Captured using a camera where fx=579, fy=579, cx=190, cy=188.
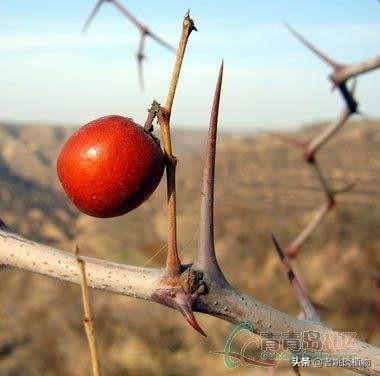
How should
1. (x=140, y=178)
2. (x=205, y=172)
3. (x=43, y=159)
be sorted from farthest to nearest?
1. (x=43, y=159)
2. (x=140, y=178)
3. (x=205, y=172)

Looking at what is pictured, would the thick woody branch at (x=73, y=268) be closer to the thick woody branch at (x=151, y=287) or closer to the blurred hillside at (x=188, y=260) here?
the thick woody branch at (x=151, y=287)

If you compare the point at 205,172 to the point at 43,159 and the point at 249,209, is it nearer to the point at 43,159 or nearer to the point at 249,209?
the point at 249,209

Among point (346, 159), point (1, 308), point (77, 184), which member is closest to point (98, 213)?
point (77, 184)

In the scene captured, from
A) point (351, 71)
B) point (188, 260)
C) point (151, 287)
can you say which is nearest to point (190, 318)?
point (151, 287)

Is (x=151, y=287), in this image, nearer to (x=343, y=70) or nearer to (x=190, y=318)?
(x=190, y=318)

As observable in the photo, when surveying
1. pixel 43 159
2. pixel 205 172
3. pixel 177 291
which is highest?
pixel 205 172

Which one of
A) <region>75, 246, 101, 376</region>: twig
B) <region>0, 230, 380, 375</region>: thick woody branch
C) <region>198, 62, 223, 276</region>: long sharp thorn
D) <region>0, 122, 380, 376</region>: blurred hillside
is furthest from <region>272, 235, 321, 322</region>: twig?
<region>0, 122, 380, 376</region>: blurred hillside

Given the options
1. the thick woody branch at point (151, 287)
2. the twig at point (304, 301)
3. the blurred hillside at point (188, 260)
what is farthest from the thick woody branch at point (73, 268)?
the blurred hillside at point (188, 260)
